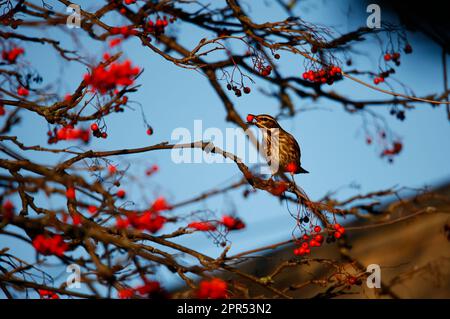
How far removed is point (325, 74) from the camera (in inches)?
201

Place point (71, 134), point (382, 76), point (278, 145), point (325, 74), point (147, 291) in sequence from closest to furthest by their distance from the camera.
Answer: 1. point (147, 291)
2. point (71, 134)
3. point (325, 74)
4. point (382, 76)
5. point (278, 145)

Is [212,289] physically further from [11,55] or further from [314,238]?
[11,55]

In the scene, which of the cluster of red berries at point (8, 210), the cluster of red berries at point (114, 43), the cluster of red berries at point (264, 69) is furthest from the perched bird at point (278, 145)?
the cluster of red berries at point (8, 210)

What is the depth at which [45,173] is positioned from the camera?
11.1ft

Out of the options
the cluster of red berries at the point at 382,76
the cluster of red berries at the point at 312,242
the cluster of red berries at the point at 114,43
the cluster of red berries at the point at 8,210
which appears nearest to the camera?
the cluster of red berries at the point at 8,210

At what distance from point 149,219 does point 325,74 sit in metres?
2.35

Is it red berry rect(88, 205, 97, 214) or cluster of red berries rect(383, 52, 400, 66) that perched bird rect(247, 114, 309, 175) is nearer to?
cluster of red berries rect(383, 52, 400, 66)

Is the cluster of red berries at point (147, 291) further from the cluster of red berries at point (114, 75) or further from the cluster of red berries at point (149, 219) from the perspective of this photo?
the cluster of red berries at point (114, 75)

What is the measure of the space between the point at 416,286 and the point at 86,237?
5.53 m

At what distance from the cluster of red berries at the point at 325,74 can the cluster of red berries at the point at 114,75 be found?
1857 millimetres

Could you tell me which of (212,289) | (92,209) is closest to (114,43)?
(92,209)

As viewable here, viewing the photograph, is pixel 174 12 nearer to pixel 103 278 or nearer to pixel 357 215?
pixel 357 215

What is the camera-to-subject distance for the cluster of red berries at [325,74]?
5.02m
